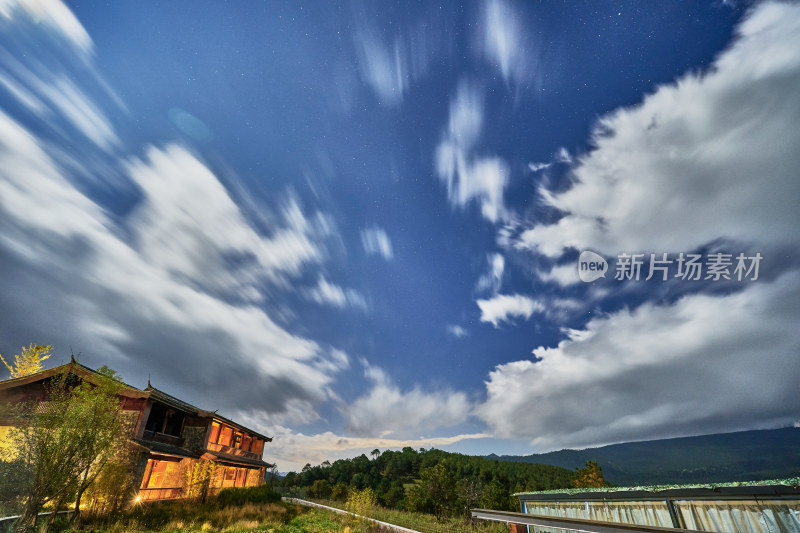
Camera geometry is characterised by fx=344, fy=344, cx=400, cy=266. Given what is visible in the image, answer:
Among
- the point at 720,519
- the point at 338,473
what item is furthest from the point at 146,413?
the point at 338,473

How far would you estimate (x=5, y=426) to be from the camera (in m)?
22.2

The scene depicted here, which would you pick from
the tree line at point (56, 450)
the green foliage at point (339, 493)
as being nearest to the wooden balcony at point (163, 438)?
the tree line at point (56, 450)

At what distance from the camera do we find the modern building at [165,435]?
23.5 meters

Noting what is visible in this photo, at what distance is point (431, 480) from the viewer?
52.7m

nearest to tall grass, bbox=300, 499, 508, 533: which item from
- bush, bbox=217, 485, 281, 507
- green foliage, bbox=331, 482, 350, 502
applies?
bush, bbox=217, 485, 281, 507

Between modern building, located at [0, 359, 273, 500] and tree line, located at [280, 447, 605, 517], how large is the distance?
2092 centimetres

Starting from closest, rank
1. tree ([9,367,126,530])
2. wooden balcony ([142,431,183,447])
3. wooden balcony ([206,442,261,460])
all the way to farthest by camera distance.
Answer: tree ([9,367,126,530]) → wooden balcony ([142,431,183,447]) → wooden balcony ([206,442,261,460])

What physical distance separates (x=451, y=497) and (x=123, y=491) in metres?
46.1

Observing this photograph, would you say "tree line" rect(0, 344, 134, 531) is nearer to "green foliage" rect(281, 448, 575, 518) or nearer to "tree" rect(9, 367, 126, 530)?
"tree" rect(9, 367, 126, 530)

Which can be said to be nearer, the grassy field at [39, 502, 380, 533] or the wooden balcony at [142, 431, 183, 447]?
the grassy field at [39, 502, 380, 533]

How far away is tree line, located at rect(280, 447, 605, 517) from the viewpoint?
173ft

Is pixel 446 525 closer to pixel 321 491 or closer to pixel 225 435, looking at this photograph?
pixel 225 435

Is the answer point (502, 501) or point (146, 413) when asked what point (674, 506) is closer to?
point (146, 413)

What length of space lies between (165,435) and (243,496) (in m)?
8.77
